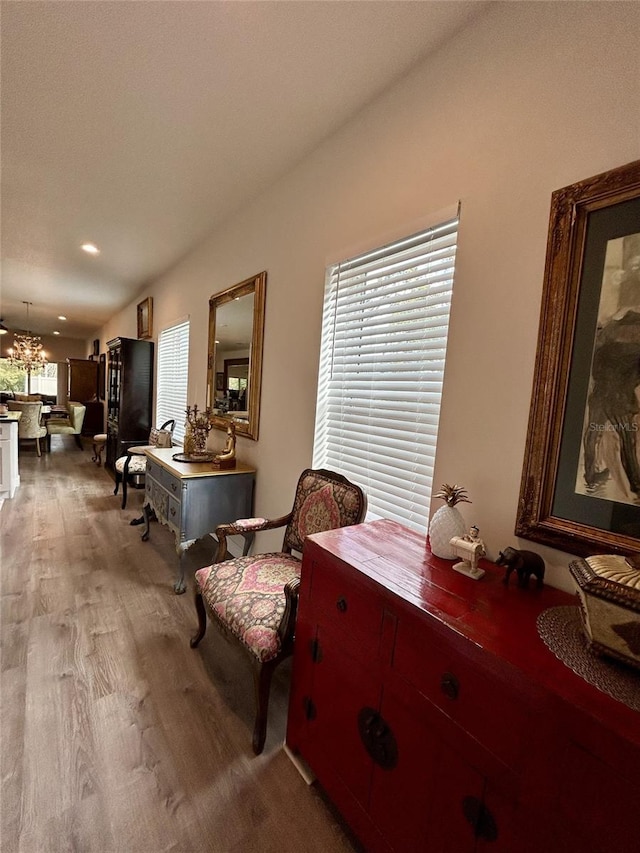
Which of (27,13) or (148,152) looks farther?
(148,152)

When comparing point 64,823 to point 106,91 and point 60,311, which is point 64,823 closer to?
point 106,91

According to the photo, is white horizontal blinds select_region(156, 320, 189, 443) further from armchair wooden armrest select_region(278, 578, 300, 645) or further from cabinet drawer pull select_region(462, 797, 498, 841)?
cabinet drawer pull select_region(462, 797, 498, 841)

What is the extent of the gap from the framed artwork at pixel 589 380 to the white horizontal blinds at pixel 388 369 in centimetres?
41

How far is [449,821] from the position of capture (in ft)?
2.60

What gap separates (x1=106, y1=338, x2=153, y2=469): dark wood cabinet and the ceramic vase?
453cm

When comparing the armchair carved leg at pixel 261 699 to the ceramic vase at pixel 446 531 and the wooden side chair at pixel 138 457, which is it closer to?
the ceramic vase at pixel 446 531

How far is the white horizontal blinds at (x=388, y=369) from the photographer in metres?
1.46

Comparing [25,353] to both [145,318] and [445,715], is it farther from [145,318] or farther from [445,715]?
[445,715]

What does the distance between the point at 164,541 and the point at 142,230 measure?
2.89 m

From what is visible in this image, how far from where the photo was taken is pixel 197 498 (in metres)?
2.34

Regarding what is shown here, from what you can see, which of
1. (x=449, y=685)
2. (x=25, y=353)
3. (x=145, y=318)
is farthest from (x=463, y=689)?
(x=25, y=353)

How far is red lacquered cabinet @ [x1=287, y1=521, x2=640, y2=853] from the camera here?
58cm

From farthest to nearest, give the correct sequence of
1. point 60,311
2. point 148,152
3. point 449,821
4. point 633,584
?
point 60,311
point 148,152
point 449,821
point 633,584

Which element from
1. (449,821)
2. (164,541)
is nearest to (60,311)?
(164,541)
